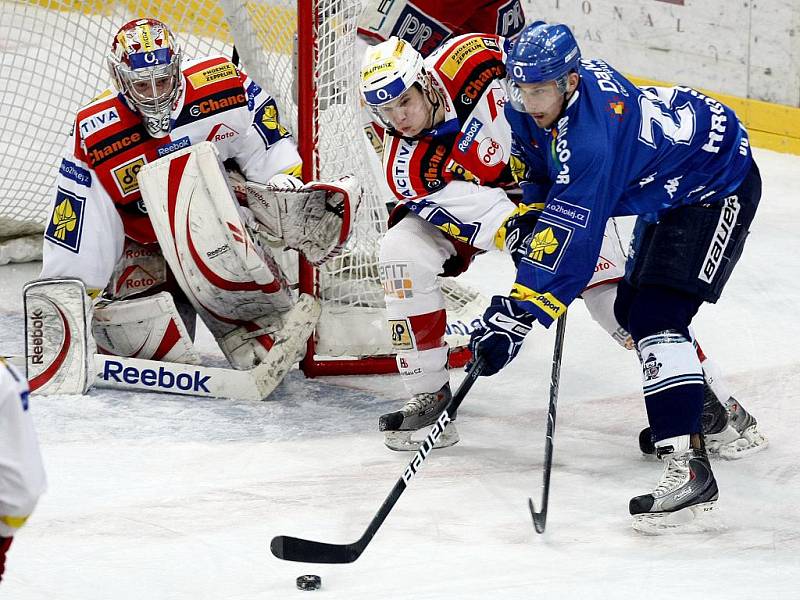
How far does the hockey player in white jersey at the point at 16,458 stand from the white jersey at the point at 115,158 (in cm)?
206

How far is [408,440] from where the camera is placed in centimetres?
332

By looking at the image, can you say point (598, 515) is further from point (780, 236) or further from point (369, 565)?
point (780, 236)

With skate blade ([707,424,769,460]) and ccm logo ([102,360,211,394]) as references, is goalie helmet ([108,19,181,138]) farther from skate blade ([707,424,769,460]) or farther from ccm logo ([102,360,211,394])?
skate blade ([707,424,769,460])

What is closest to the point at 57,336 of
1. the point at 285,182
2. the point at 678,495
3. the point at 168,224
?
the point at 168,224

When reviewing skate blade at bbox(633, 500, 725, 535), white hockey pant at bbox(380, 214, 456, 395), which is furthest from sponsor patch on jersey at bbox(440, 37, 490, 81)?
skate blade at bbox(633, 500, 725, 535)

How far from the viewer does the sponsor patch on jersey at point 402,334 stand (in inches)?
131

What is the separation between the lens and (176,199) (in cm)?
364

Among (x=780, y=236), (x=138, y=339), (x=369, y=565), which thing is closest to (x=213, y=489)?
(x=369, y=565)

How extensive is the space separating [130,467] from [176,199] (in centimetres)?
79

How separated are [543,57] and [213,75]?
1.43m

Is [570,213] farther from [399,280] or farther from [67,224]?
[67,224]

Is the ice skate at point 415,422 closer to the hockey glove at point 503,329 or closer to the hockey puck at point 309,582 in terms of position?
the hockey glove at point 503,329

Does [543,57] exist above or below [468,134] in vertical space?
above

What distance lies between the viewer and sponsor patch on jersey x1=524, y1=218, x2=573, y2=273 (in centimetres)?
269
